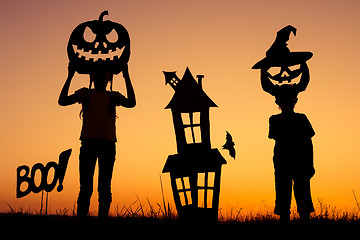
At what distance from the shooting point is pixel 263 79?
7445 millimetres

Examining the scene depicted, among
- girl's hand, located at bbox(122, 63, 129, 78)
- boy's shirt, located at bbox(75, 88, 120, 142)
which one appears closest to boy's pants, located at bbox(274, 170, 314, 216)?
boy's shirt, located at bbox(75, 88, 120, 142)

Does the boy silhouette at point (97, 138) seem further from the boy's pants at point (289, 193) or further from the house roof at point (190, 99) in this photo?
the boy's pants at point (289, 193)

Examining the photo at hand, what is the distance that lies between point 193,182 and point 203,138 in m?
0.82

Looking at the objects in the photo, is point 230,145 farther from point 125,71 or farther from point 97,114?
point 97,114

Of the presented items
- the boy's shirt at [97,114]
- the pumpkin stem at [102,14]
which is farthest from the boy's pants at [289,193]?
the pumpkin stem at [102,14]

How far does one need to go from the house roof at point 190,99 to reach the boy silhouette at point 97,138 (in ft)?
5.25

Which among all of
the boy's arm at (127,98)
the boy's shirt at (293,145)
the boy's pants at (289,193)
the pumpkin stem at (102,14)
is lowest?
the boy's pants at (289,193)

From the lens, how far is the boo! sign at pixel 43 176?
8.70m

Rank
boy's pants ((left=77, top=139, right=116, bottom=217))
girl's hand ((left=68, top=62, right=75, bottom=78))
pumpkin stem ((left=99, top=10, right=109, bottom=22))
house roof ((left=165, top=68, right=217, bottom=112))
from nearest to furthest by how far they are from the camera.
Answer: boy's pants ((left=77, top=139, right=116, bottom=217))
girl's hand ((left=68, top=62, right=75, bottom=78))
pumpkin stem ((left=99, top=10, right=109, bottom=22))
house roof ((left=165, top=68, right=217, bottom=112))

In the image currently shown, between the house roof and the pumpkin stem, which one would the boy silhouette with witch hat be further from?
the pumpkin stem

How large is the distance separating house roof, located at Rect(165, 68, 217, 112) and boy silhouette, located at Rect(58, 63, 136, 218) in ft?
5.25

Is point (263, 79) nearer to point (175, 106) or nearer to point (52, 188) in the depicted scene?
point (175, 106)

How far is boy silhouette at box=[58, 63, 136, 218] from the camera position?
6.60 meters

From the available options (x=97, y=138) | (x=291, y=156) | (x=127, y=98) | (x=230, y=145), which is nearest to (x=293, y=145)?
(x=291, y=156)
